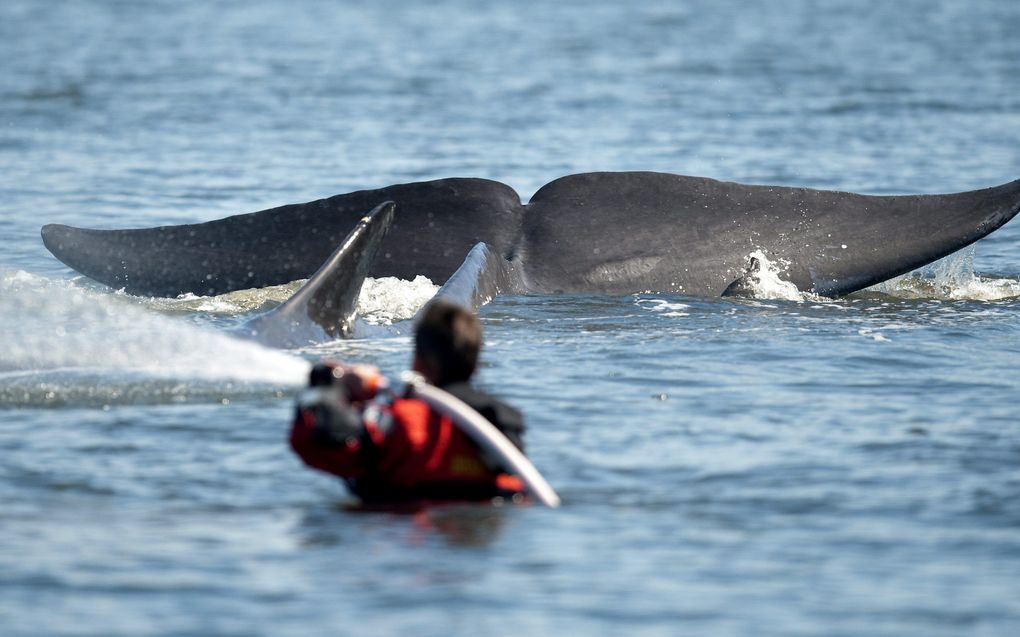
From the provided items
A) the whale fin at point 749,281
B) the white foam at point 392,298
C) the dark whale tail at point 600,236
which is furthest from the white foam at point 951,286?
the white foam at point 392,298

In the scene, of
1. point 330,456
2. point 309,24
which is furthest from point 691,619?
point 309,24

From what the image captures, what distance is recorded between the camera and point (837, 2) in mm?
48031

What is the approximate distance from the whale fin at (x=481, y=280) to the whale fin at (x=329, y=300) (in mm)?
473

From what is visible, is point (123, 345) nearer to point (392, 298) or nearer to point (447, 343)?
point (392, 298)

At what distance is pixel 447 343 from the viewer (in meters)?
6.08

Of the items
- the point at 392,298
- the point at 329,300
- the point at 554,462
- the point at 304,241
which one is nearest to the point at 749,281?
the point at 392,298

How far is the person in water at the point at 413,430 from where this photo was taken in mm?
5742

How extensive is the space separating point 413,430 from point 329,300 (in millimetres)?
2653

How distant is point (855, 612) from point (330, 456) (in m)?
1.77

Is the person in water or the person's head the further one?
the person's head

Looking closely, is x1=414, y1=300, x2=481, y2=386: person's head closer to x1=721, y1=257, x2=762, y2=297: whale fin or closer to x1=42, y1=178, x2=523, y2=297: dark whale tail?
x1=42, y1=178, x2=523, y2=297: dark whale tail

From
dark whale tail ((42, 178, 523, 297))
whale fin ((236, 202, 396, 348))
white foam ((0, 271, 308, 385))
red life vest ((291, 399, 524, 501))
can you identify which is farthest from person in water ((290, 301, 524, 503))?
dark whale tail ((42, 178, 523, 297))

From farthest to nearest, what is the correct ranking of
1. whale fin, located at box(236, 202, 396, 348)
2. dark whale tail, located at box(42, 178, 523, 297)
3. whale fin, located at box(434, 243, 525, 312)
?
dark whale tail, located at box(42, 178, 523, 297) → whale fin, located at box(434, 243, 525, 312) → whale fin, located at box(236, 202, 396, 348)

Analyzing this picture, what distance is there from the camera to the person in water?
5742 mm
